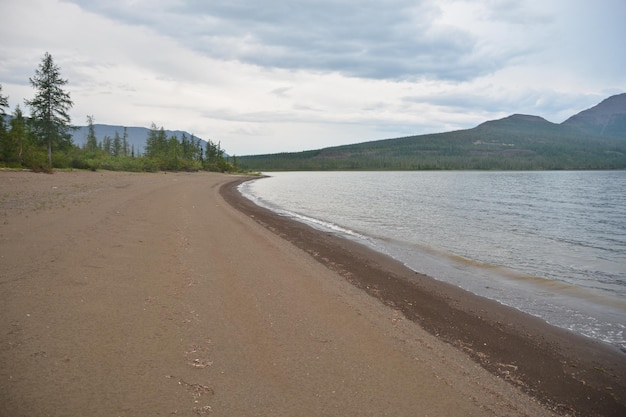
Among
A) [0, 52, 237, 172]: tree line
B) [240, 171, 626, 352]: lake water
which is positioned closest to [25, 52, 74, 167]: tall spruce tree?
[0, 52, 237, 172]: tree line

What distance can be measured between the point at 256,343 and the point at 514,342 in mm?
4784

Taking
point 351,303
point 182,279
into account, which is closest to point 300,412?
point 351,303

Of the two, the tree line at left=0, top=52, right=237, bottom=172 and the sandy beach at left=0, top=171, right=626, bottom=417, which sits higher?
the tree line at left=0, top=52, right=237, bottom=172

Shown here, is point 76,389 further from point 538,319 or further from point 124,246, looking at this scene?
point 538,319

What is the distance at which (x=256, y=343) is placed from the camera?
576cm

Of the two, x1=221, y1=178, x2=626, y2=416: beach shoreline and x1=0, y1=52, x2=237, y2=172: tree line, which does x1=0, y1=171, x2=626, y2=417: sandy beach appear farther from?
x1=0, y1=52, x2=237, y2=172: tree line

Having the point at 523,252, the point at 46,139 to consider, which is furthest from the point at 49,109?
the point at 523,252

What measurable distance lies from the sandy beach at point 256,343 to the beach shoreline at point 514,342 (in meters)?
0.03

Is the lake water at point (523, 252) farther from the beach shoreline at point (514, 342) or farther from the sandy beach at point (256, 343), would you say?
the sandy beach at point (256, 343)

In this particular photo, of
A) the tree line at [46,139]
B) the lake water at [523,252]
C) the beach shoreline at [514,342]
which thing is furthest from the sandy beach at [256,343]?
the tree line at [46,139]

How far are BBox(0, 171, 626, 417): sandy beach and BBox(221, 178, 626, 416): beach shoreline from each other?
0.03 m

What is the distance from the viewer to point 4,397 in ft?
12.8

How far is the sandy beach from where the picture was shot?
14.3 feet

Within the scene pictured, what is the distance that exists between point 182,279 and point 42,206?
12003mm
